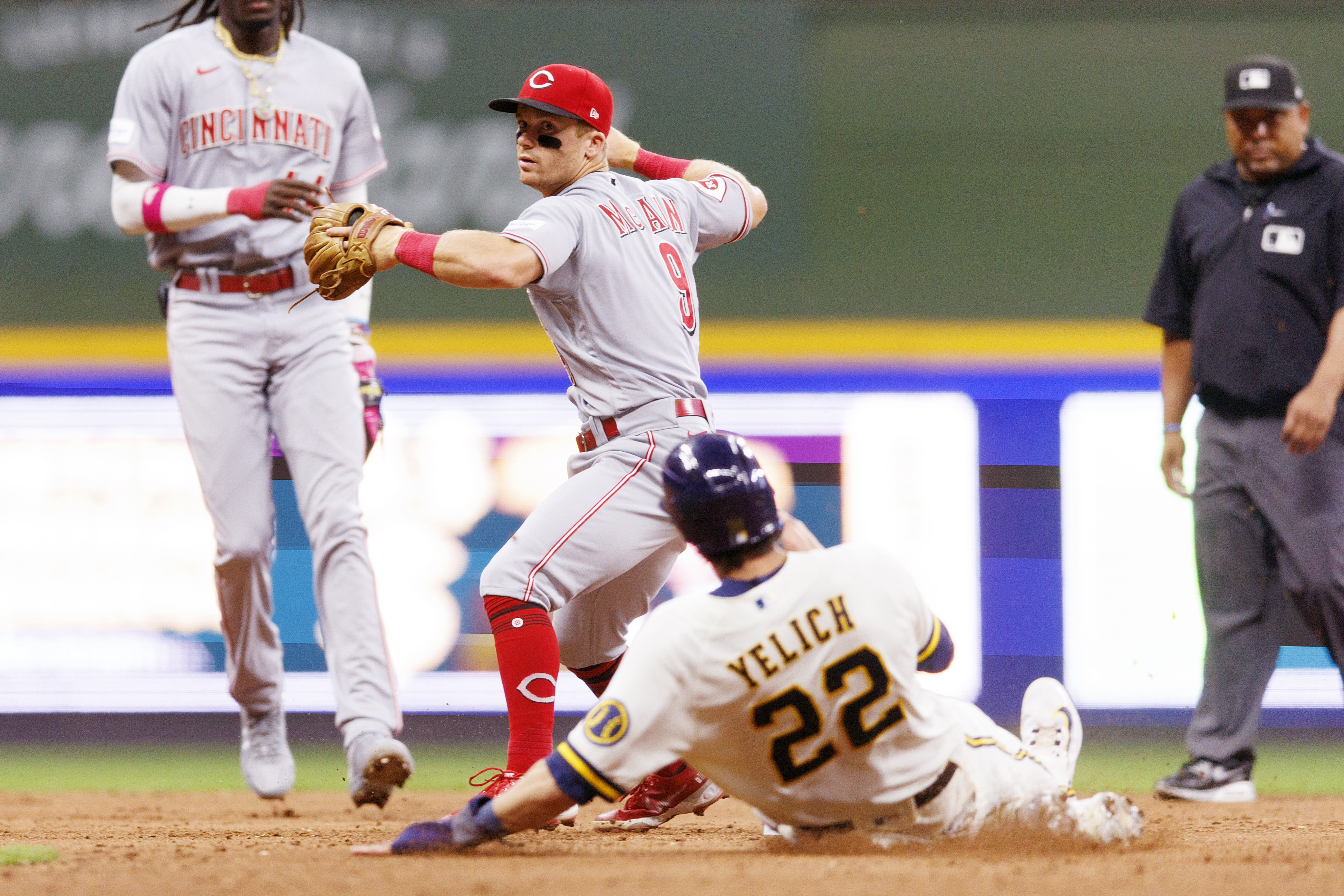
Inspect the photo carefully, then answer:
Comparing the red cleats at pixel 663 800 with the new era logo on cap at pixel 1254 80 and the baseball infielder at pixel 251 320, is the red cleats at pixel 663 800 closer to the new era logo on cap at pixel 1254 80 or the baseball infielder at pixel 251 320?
the baseball infielder at pixel 251 320

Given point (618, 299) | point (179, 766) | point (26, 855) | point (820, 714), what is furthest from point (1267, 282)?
point (179, 766)

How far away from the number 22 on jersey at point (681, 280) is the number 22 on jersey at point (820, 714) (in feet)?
3.74

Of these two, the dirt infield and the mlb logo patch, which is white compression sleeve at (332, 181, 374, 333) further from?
the mlb logo patch

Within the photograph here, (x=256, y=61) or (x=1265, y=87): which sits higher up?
(x=256, y=61)

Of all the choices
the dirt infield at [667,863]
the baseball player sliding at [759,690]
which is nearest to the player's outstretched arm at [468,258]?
the baseball player sliding at [759,690]

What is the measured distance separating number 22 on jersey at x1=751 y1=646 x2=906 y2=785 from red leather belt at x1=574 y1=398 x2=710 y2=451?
95 centimetres

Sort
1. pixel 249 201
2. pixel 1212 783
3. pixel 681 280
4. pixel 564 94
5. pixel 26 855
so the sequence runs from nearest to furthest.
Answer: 1. pixel 26 855
2. pixel 564 94
3. pixel 681 280
4. pixel 249 201
5. pixel 1212 783

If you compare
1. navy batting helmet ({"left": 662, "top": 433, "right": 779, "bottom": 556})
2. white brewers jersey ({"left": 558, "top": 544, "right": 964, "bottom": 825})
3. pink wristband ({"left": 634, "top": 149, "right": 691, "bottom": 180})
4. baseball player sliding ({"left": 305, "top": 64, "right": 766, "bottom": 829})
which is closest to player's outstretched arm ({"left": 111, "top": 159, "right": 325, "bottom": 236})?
baseball player sliding ({"left": 305, "top": 64, "right": 766, "bottom": 829})

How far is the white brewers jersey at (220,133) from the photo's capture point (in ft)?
13.2

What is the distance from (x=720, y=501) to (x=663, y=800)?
52.0 inches

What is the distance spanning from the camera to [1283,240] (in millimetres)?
4137

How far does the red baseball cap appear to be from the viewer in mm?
3229

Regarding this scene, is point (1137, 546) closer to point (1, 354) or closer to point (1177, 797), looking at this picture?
point (1177, 797)

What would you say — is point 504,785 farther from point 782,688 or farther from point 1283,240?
point 1283,240
